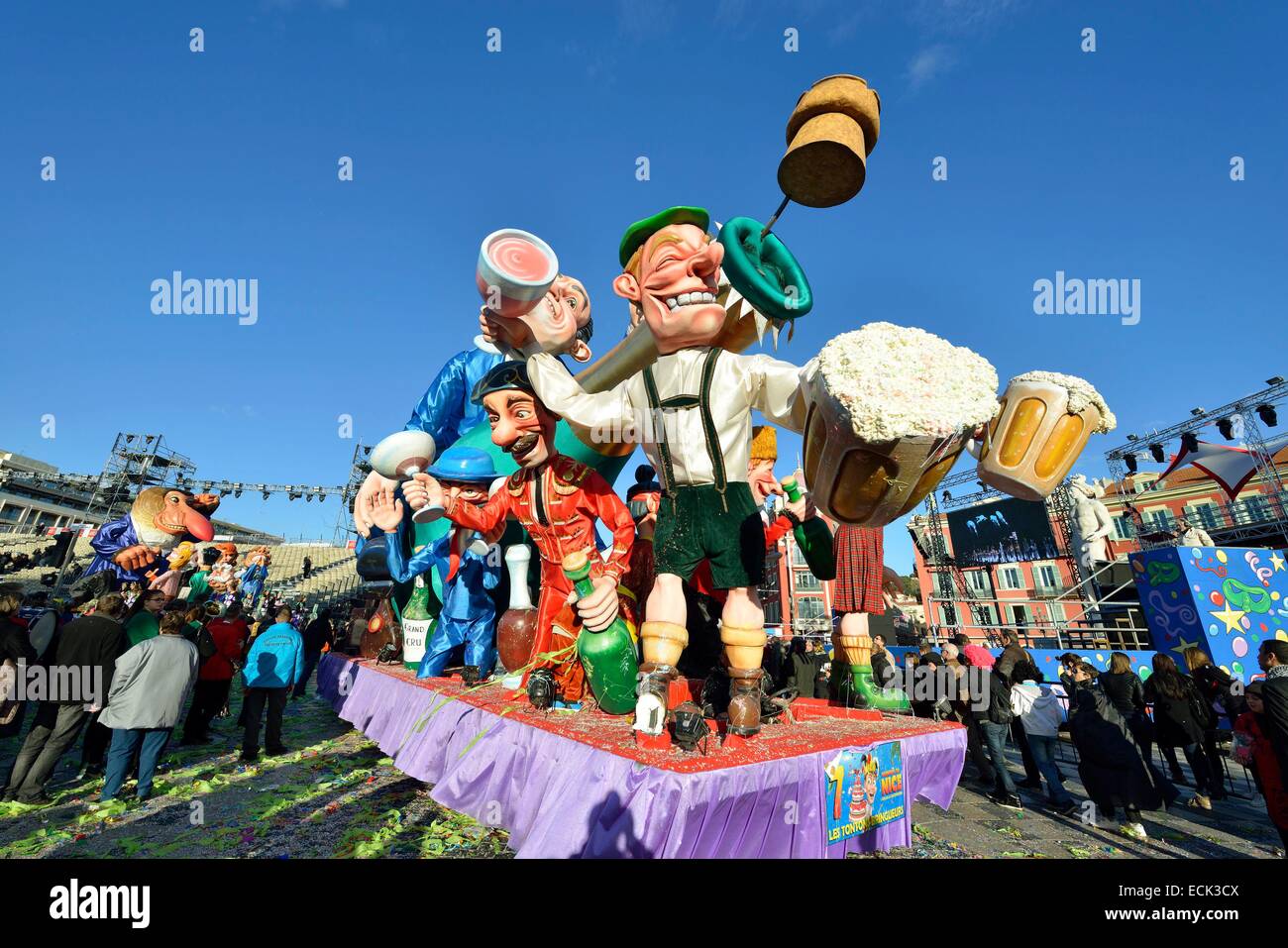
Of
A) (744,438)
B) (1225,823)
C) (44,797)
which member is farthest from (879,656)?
(44,797)

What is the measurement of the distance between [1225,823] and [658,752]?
17.8ft

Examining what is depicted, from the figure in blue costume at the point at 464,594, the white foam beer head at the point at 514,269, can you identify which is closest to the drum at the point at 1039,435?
the white foam beer head at the point at 514,269

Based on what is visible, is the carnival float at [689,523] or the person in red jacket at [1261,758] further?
the person in red jacket at [1261,758]

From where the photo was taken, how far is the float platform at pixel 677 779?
7.11 feet

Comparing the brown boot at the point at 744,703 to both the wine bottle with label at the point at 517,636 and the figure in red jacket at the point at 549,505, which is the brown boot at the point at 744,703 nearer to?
the figure in red jacket at the point at 549,505

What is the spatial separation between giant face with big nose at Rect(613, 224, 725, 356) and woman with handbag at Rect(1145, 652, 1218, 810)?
224 inches

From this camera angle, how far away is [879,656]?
212 inches

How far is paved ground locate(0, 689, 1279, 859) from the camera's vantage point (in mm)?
3318

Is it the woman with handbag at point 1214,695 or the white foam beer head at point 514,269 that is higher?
the white foam beer head at point 514,269

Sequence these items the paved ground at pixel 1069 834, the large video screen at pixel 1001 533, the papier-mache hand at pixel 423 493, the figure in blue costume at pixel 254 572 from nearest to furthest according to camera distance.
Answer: the paved ground at pixel 1069 834 < the papier-mache hand at pixel 423 493 < the figure in blue costume at pixel 254 572 < the large video screen at pixel 1001 533

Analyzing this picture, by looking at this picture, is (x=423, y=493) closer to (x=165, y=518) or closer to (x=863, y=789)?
(x=863, y=789)

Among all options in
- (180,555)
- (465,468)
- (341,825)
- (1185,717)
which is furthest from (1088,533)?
(180,555)
